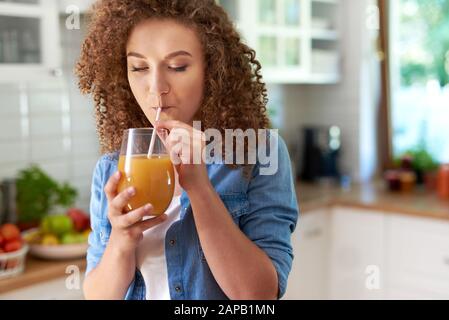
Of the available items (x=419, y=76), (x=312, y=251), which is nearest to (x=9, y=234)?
(x=312, y=251)

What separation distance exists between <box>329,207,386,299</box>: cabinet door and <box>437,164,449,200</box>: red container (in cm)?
23

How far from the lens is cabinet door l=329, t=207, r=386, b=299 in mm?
1641

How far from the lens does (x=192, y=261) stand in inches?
19.6

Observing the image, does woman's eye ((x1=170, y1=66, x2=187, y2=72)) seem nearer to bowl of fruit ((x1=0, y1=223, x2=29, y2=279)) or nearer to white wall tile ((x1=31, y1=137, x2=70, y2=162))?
bowl of fruit ((x1=0, y1=223, x2=29, y2=279))

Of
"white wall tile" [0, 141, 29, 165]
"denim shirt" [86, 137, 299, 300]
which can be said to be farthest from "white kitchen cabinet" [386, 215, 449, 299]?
"denim shirt" [86, 137, 299, 300]

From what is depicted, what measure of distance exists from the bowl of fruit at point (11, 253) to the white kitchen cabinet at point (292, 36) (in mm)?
671

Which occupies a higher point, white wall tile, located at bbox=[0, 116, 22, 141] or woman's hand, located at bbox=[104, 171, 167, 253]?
white wall tile, located at bbox=[0, 116, 22, 141]

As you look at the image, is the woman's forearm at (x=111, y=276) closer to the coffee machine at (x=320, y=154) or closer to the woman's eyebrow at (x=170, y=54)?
the woman's eyebrow at (x=170, y=54)

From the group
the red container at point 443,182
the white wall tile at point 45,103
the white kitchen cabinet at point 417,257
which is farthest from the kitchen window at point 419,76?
the white wall tile at point 45,103

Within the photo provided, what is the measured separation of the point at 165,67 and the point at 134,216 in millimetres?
116

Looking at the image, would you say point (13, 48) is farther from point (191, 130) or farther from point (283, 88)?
point (283, 88)

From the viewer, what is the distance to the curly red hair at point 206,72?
456mm
